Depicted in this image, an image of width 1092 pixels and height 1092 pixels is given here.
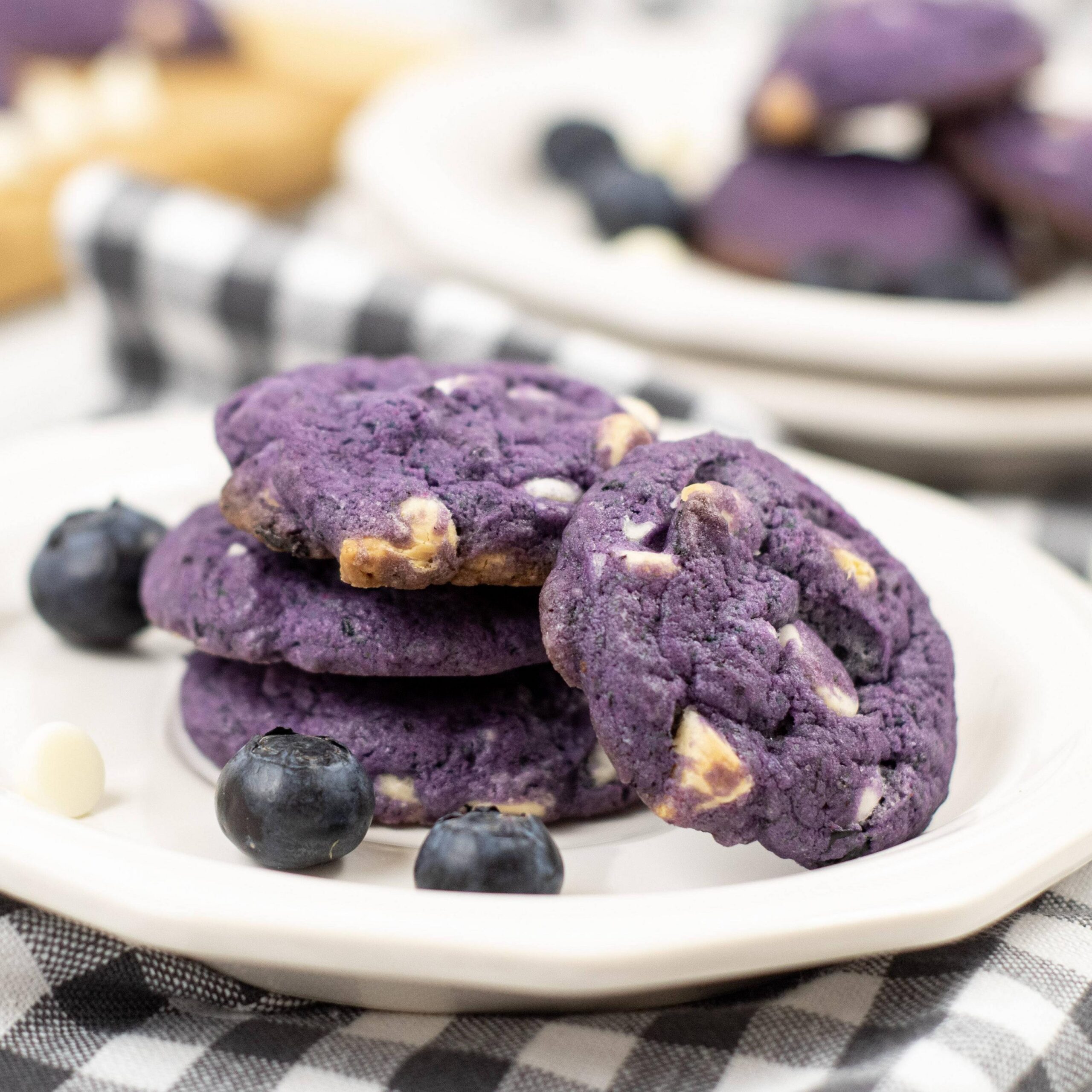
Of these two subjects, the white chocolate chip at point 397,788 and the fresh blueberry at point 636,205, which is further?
the fresh blueberry at point 636,205

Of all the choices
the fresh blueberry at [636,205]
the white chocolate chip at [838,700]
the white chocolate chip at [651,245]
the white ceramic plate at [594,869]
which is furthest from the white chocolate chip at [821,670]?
the fresh blueberry at [636,205]

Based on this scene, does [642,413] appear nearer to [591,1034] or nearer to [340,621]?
[340,621]

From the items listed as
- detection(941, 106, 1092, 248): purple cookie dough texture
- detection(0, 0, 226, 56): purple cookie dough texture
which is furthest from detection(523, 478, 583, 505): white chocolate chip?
detection(0, 0, 226, 56): purple cookie dough texture

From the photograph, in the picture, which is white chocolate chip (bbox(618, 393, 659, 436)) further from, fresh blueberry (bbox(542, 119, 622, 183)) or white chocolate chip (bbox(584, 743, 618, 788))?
fresh blueberry (bbox(542, 119, 622, 183))

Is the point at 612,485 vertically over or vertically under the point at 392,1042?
over

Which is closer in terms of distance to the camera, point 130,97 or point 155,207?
point 155,207

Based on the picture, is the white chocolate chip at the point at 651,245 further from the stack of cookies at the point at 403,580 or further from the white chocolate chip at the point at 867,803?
the white chocolate chip at the point at 867,803

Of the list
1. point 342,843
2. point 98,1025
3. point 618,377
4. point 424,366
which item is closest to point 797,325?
point 618,377

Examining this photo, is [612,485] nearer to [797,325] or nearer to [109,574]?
[109,574]
